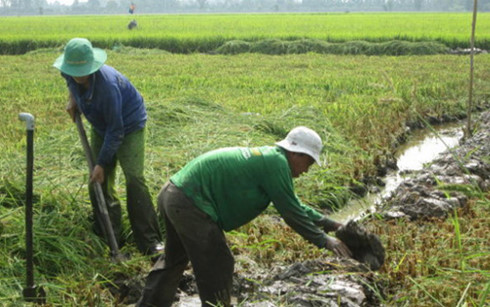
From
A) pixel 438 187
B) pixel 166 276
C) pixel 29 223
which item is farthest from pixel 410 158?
pixel 29 223

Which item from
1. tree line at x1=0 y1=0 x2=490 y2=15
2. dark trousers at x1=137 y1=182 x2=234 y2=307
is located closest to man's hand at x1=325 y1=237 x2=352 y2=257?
dark trousers at x1=137 y1=182 x2=234 y2=307

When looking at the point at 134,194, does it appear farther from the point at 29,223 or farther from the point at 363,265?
the point at 363,265

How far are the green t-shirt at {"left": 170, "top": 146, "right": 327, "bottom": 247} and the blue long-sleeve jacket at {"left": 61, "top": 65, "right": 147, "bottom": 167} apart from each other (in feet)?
2.79

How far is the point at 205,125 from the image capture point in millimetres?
7145

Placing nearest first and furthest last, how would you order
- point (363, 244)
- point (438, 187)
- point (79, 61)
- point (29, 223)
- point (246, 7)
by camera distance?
1. point (29, 223)
2. point (363, 244)
3. point (79, 61)
4. point (438, 187)
5. point (246, 7)

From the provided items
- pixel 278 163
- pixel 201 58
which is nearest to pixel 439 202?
pixel 278 163

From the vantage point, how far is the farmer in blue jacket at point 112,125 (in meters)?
3.93

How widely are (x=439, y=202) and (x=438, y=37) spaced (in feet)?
56.8

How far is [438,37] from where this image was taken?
831 inches

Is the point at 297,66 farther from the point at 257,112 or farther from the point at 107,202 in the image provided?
the point at 107,202

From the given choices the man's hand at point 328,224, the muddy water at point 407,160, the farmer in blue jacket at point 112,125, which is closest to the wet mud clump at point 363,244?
the man's hand at point 328,224

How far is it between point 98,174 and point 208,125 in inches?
123

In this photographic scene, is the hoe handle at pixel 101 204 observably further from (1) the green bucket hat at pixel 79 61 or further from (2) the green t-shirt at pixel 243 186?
(2) the green t-shirt at pixel 243 186

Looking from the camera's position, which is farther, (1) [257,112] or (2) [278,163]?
(1) [257,112]
